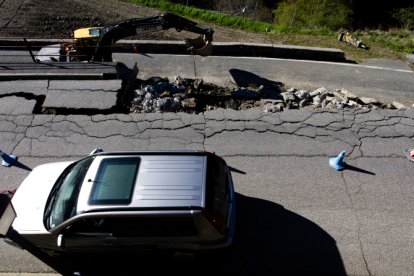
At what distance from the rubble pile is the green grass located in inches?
155

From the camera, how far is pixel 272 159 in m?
9.00

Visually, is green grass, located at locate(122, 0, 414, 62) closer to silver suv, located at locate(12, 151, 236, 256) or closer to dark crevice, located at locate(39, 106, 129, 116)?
dark crevice, located at locate(39, 106, 129, 116)

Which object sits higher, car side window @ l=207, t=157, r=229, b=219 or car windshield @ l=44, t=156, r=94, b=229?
car side window @ l=207, t=157, r=229, b=219

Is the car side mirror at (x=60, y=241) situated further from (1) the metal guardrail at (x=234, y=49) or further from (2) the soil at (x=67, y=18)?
(2) the soil at (x=67, y=18)

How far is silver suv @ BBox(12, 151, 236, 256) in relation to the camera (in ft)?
19.2

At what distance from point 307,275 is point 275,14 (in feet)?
76.8

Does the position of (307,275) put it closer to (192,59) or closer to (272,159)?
(272,159)

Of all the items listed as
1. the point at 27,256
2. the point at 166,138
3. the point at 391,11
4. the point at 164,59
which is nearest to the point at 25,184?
the point at 27,256

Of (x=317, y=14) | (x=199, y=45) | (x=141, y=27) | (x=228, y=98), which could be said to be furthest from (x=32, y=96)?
(x=317, y=14)

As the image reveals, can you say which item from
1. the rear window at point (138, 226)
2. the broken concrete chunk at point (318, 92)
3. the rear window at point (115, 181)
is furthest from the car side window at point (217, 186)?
the broken concrete chunk at point (318, 92)

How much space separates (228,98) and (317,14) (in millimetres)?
13999

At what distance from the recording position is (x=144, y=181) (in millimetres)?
6195

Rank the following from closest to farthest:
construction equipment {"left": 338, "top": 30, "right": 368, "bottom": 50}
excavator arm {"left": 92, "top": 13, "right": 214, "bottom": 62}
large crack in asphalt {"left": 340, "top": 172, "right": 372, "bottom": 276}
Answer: large crack in asphalt {"left": 340, "top": 172, "right": 372, "bottom": 276} → excavator arm {"left": 92, "top": 13, "right": 214, "bottom": 62} → construction equipment {"left": 338, "top": 30, "right": 368, "bottom": 50}

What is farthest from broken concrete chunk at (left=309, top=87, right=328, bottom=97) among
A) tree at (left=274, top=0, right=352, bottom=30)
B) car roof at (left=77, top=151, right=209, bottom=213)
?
tree at (left=274, top=0, right=352, bottom=30)
